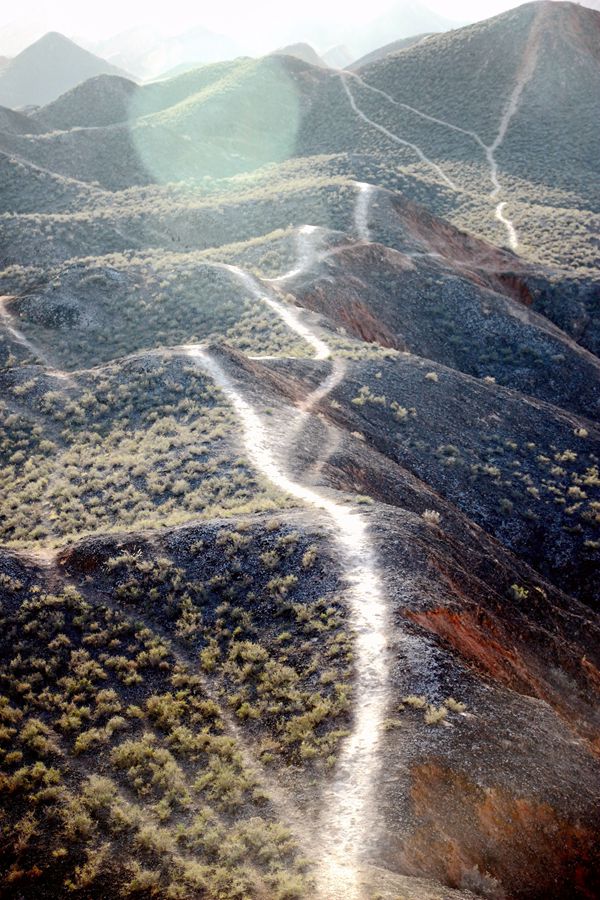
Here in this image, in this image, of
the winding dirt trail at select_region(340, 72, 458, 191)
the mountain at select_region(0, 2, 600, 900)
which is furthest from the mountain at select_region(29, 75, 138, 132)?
the mountain at select_region(0, 2, 600, 900)

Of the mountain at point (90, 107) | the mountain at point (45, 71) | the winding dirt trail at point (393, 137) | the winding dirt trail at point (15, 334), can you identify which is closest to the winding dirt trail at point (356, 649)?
the winding dirt trail at point (15, 334)

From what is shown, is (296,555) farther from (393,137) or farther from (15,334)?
(393,137)

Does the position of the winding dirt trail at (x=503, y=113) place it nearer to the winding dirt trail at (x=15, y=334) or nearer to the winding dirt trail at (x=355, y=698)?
Answer: the winding dirt trail at (x=15, y=334)

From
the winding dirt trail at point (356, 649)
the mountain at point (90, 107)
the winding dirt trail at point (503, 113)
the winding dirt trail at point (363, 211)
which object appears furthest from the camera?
the mountain at point (90, 107)

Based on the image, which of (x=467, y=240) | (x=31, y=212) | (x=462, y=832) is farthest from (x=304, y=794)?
(x=31, y=212)

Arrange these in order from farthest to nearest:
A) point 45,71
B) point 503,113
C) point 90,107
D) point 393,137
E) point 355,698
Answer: point 45,71 < point 90,107 < point 503,113 < point 393,137 < point 355,698

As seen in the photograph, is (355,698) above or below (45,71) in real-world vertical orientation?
below

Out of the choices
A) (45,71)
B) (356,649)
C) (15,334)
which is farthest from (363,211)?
(45,71)
